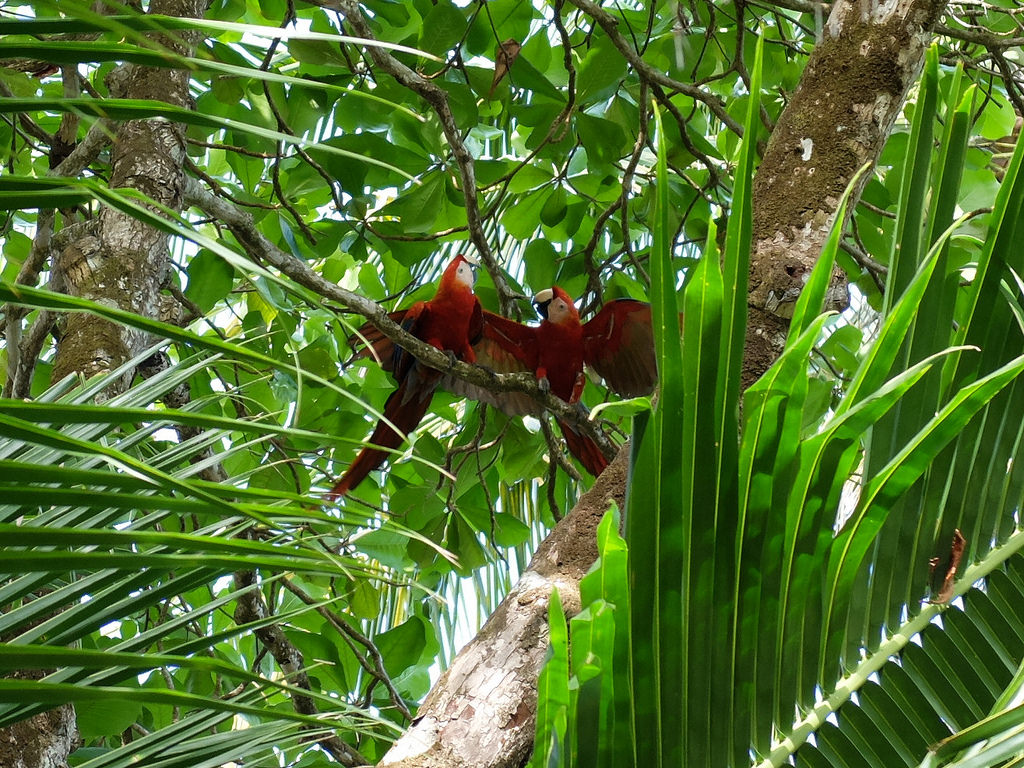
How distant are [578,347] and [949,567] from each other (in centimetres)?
198

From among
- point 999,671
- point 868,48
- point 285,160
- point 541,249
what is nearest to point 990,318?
point 999,671

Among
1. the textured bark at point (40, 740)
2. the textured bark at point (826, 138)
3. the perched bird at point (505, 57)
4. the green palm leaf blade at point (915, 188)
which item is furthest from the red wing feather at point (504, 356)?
the green palm leaf blade at point (915, 188)

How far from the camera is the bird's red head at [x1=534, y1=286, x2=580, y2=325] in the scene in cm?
243

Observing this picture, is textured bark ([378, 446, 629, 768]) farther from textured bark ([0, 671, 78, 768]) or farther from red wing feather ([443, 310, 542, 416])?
red wing feather ([443, 310, 542, 416])

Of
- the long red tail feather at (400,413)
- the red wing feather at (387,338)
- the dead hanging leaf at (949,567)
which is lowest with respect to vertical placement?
the dead hanging leaf at (949,567)

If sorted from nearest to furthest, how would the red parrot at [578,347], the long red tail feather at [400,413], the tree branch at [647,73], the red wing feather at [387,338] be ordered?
the tree branch at [647,73] → the long red tail feather at [400,413] → the red wing feather at [387,338] → the red parrot at [578,347]

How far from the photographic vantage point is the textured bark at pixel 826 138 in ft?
3.16

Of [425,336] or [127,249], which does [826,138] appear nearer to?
[127,249]

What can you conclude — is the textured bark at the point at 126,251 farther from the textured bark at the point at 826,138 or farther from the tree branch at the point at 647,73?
the textured bark at the point at 826,138

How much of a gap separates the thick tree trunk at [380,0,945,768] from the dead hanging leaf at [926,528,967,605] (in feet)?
1.04

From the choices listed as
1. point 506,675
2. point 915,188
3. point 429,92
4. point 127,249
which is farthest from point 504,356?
point 915,188

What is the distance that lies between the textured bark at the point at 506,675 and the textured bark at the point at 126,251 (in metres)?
0.68

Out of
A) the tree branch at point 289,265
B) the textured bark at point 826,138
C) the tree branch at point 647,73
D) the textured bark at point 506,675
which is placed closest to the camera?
the textured bark at point 506,675

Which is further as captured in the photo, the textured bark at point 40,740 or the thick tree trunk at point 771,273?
the textured bark at point 40,740
